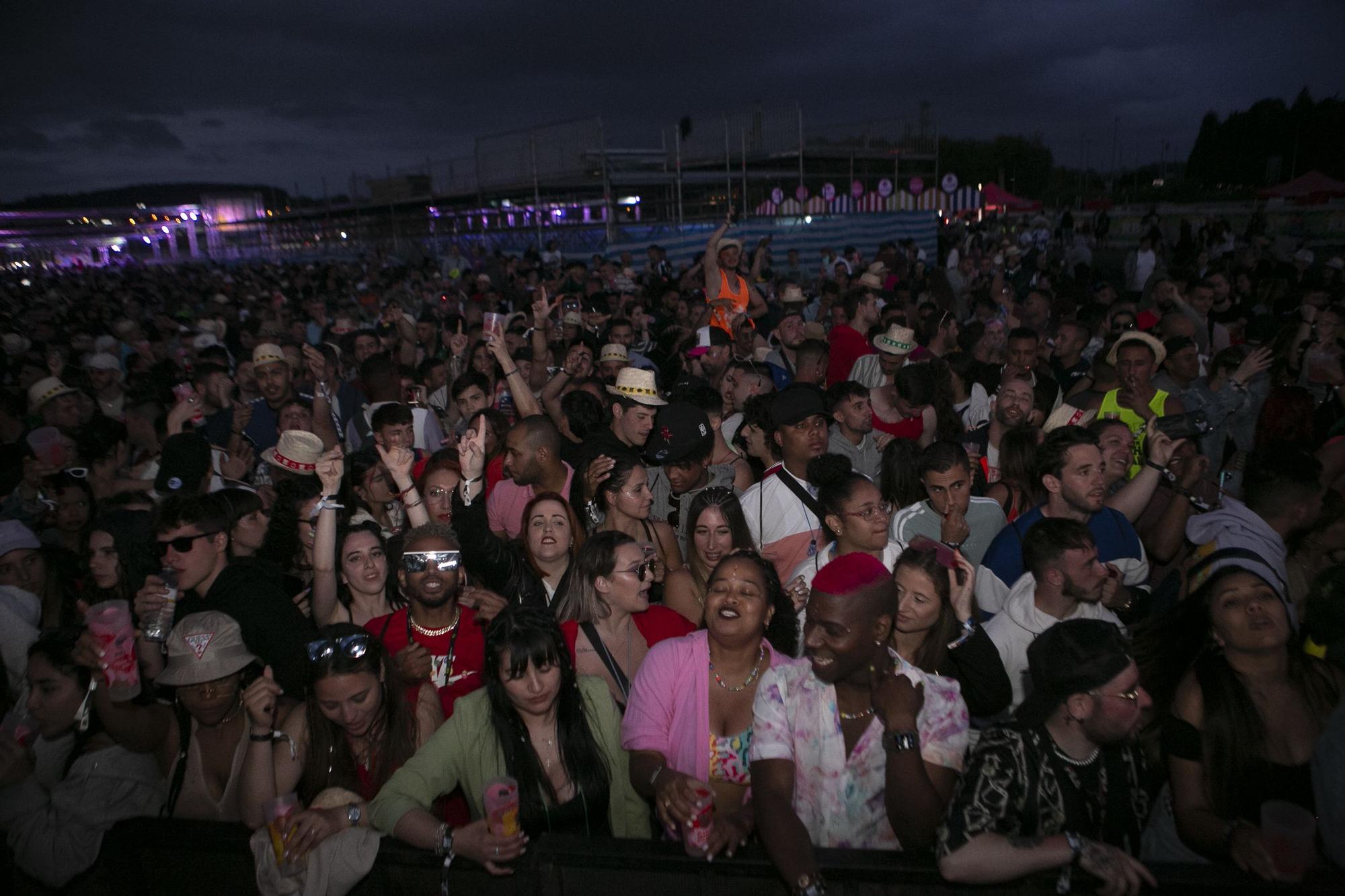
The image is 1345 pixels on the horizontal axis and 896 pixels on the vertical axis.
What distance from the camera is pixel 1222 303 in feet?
30.5

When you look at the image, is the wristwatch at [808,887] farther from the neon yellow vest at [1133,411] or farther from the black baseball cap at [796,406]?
the neon yellow vest at [1133,411]

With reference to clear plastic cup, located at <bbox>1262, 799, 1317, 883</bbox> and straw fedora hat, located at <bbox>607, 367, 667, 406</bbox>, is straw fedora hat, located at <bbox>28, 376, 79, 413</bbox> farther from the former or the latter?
clear plastic cup, located at <bbox>1262, 799, 1317, 883</bbox>

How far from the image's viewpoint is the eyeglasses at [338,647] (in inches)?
99.7

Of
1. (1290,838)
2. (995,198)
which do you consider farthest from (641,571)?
(995,198)

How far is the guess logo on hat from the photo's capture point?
271 cm

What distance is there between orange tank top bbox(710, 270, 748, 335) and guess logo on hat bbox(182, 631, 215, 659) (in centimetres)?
604

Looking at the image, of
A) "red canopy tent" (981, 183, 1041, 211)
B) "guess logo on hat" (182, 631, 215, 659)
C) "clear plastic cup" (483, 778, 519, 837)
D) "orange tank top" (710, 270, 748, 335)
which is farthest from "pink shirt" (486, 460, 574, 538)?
"red canopy tent" (981, 183, 1041, 211)

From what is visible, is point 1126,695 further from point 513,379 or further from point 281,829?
point 513,379

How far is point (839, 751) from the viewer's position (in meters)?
2.13

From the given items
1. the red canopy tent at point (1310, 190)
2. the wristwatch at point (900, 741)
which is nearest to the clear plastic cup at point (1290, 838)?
the wristwatch at point (900, 741)

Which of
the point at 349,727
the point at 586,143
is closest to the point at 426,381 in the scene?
the point at 349,727

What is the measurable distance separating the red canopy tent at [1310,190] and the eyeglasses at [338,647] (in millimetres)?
30654

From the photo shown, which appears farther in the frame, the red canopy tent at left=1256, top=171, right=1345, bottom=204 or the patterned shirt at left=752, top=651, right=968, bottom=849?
the red canopy tent at left=1256, top=171, right=1345, bottom=204

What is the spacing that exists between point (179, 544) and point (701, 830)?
8.99ft
